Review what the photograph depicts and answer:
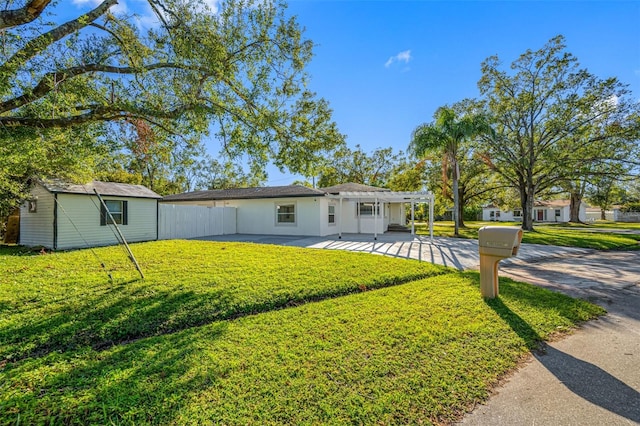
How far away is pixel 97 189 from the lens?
505 inches

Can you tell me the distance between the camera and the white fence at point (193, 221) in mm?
15794

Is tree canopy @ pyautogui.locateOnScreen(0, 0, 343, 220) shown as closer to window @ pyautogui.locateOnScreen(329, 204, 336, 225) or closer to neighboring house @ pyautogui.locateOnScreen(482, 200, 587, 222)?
window @ pyautogui.locateOnScreen(329, 204, 336, 225)

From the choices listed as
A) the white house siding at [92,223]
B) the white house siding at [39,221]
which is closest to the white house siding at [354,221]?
the white house siding at [92,223]

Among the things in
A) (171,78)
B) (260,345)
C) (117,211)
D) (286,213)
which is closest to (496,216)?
(286,213)

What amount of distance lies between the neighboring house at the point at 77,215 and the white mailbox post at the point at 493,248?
1304 centimetres

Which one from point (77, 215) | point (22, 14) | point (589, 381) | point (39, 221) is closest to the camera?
point (589, 381)

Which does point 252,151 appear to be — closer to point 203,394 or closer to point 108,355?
point 108,355

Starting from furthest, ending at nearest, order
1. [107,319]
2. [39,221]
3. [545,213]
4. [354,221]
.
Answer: [545,213] → [354,221] → [39,221] → [107,319]

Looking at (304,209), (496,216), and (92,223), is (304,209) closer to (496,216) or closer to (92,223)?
(92,223)

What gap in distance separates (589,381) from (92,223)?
16.2 metres

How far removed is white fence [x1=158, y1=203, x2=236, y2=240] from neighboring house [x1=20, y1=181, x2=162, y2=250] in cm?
121

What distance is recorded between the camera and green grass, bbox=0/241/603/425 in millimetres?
2396

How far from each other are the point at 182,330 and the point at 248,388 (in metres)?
1.87

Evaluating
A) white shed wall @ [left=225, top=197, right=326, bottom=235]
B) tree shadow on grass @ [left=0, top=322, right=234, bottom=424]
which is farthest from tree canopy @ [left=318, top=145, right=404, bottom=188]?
tree shadow on grass @ [left=0, top=322, right=234, bottom=424]
